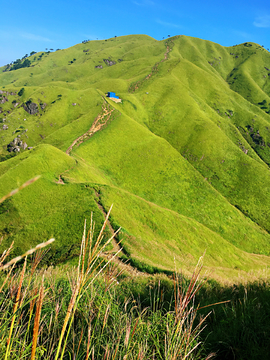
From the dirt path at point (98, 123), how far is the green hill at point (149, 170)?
44 cm

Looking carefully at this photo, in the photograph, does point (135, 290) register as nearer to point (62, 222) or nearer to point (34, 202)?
point (62, 222)

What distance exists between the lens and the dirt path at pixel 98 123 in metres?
72.0

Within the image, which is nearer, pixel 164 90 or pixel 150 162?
pixel 150 162

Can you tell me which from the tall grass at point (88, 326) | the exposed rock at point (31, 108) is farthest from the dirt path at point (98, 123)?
the tall grass at point (88, 326)

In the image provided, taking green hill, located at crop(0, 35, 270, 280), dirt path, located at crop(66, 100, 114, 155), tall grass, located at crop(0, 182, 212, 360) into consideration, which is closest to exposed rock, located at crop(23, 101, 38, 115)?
green hill, located at crop(0, 35, 270, 280)

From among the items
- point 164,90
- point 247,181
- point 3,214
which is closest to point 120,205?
point 3,214

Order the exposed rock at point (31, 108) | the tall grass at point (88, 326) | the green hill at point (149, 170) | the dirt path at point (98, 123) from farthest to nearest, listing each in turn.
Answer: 1. the exposed rock at point (31, 108)
2. the dirt path at point (98, 123)
3. the green hill at point (149, 170)
4. the tall grass at point (88, 326)

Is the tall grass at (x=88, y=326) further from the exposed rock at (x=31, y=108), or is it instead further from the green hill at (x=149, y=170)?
the exposed rock at (x=31, y=108)

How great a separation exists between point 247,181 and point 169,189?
113ft

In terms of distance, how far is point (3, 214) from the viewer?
2923cm

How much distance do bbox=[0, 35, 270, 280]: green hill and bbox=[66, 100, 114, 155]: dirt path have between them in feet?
1.43

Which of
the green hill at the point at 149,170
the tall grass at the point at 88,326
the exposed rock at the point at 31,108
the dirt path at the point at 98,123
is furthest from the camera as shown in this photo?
the exposed rock at the point at 31,108

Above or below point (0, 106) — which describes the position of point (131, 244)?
below

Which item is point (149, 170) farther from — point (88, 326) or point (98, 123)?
point (88, 326)
